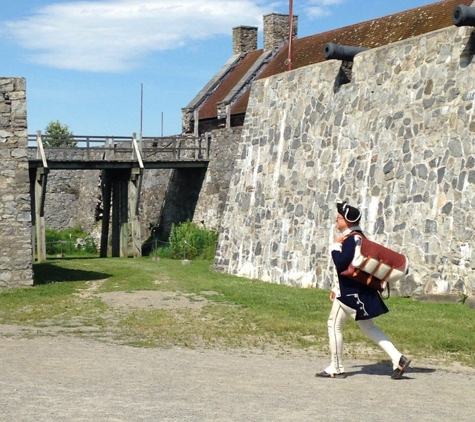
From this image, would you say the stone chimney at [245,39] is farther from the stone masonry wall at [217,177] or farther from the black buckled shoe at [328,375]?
the black buckled shoe at [328,375]

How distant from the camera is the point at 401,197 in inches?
688

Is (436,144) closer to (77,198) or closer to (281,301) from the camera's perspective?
(281,301)

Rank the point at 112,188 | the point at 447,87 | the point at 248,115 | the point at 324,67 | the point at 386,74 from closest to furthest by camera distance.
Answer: the point at 447,87, the point at 386,74, the point at 324,67, the point at 248,115, the point at 112,188

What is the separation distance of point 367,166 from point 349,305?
9.33m

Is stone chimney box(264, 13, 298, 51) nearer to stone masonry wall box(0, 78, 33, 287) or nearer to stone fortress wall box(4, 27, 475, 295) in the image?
stone fortress wall box(4, 27, 475, 295)

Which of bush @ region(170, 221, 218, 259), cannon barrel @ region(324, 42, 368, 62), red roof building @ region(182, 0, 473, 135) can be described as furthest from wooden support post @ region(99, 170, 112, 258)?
cannon barrel @ region(324, 42, 368, 62)

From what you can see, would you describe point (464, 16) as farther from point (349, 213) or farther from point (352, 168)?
point (349, 213)

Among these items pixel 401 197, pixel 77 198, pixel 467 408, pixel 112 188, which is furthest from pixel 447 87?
pixel 77 198

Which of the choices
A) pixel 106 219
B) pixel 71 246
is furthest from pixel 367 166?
pixel 71 246

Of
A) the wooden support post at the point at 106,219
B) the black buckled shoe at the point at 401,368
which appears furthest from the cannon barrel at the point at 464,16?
the wooden support post at the point at 106,219

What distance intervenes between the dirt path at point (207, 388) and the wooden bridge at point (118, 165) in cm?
2262

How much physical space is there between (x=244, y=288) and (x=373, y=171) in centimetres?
313

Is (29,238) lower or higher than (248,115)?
lower

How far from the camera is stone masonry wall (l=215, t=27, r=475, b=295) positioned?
16.3m
